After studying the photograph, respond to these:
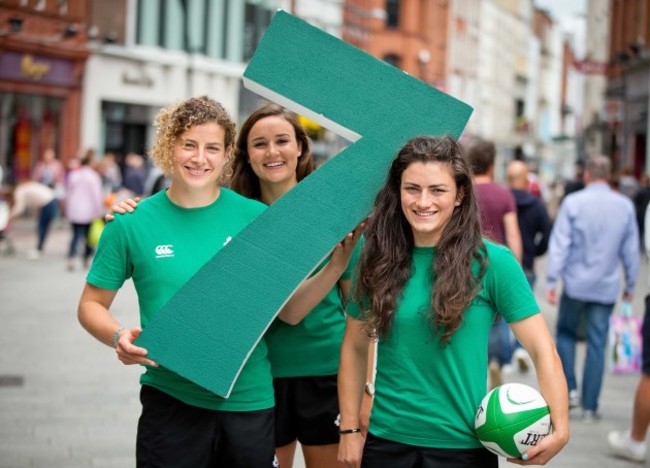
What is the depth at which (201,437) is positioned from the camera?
391cm

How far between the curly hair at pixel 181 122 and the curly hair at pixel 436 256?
64cm

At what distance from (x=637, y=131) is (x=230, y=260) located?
3644 cm

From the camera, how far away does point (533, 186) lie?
15227 mm

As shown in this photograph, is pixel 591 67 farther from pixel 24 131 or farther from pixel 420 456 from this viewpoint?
pixel 420 456

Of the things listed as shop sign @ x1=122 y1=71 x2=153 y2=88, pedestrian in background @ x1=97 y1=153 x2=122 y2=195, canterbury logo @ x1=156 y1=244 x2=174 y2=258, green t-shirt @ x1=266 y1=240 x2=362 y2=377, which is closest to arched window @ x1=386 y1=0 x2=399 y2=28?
shop sign @ x1=122 y1=71 x2=153 y2=88

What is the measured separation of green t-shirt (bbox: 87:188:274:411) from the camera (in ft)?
12.8

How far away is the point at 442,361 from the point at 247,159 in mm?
1588

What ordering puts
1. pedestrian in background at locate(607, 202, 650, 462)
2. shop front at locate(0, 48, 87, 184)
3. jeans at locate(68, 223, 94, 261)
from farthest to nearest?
shop front at locate(0, 48, 87, 184)
jeans at locate(68, 223, 94, 261)
pedestrian in background at locate(607, 202, 650, 462)

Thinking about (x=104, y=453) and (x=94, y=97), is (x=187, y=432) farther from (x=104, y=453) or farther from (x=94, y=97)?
(x=94, y=97)

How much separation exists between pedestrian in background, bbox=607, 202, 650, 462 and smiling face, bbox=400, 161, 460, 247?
12.2 feet

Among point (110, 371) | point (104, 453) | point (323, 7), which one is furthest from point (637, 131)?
point (104, 453)

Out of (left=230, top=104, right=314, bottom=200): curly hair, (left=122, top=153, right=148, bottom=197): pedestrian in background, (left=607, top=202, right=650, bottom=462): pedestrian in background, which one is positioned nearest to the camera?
(left=230, top=104, right=314, bottom=200): curly hair

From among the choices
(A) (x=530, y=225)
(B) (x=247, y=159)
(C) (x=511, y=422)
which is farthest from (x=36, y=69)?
(C) (x=511, y=422)

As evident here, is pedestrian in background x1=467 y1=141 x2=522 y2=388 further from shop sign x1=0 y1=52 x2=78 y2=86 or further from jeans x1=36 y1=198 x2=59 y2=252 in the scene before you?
shop sign x1=0 y1=52 x2=78 y2=86
